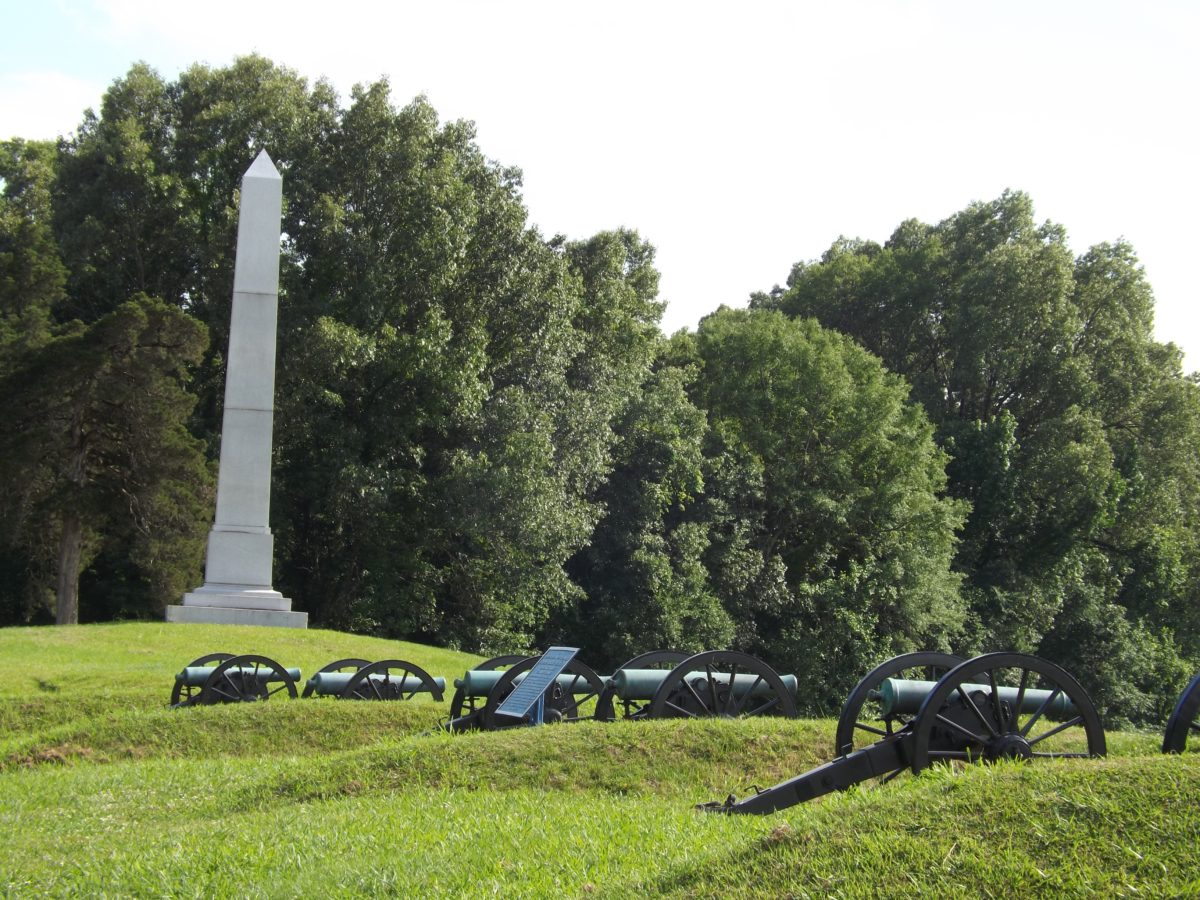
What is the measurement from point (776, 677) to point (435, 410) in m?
18.9

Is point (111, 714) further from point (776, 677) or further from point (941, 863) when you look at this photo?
point (941, 863)

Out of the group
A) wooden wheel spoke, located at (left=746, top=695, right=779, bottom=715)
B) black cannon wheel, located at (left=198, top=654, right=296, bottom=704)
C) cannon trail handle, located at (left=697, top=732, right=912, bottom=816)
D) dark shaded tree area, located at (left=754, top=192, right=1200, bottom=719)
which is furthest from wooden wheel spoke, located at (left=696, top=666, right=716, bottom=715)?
dark shaded tree area, located at (left=754, top=192, right=1200, bottom=719)

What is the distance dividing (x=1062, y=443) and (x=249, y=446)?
23878 mm

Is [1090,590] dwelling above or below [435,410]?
below

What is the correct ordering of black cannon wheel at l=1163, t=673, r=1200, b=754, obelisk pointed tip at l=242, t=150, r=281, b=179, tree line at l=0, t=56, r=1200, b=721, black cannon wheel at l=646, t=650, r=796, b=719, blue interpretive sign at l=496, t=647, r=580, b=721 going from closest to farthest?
1. black cannon wheel at l=1163, t=673, r=1200, b=754
2. blue interpretive sign at l=496, t=647, r=580, b=721
3. black cannon wheel at l=646, t=650, r=796, b=719
4. obelisk pointed tip at l=242, t=150, r=281, b=179
5. tree line at l=0, t=56, r=1200, b=721

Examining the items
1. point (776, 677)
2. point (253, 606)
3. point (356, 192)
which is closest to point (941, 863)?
point (776, 677)

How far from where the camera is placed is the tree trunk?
2488cm

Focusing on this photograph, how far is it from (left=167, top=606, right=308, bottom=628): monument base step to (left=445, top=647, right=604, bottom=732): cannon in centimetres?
1086

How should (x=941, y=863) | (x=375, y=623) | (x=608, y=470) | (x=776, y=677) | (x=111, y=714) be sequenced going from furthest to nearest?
(x=608, y=470)
(x=375, y=623)
(x=111, y=714)
(x=776, y=677)
(x=941, y=863)

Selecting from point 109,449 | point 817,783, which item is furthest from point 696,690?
point 109,449

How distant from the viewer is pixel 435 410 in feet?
95.4

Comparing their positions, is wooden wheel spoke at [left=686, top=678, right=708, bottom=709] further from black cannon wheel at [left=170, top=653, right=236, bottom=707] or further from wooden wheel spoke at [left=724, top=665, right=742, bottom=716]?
black cannon wheel at [left=170, top=653, right=236, bottom=707]

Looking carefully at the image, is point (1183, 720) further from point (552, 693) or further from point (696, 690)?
point (552, 693)

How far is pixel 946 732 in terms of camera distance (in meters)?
7.00
